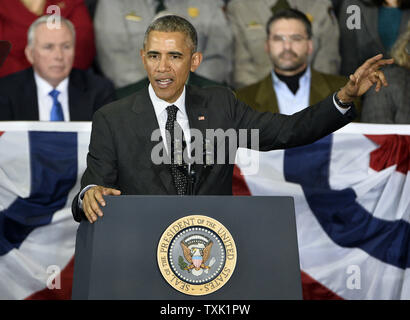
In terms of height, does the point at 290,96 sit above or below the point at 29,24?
below

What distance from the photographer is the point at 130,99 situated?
2.41 m

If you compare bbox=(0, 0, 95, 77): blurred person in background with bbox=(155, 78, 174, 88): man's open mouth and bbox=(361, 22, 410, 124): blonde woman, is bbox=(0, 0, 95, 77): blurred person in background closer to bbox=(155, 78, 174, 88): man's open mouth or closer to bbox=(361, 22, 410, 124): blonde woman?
Answer: bbox=(361, 22, 410, 124): blonde woman

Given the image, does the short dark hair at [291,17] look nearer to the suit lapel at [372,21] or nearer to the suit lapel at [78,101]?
the suit lapel at [372,21]

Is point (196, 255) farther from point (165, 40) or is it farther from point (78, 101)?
point (78, 101)

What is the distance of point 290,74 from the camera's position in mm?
4371

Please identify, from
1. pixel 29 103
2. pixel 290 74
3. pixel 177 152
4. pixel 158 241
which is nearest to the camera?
pixel 158 241

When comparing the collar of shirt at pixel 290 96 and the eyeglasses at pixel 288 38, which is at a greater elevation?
the eyeglasses at pixel 288 38

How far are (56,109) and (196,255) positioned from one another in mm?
2540

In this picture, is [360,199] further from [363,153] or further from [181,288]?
[181,288]

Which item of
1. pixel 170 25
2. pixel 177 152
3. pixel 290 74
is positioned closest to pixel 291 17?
pixel 290 74

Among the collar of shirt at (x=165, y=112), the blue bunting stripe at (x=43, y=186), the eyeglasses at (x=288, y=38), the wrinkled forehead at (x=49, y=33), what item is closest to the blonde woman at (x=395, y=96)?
the eyeglasses at (x=288, y=38)

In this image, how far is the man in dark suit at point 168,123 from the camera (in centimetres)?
222

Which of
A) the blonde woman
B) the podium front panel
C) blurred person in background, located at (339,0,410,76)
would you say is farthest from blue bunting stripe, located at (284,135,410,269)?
the podium front panel

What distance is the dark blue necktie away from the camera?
13.3 ft
